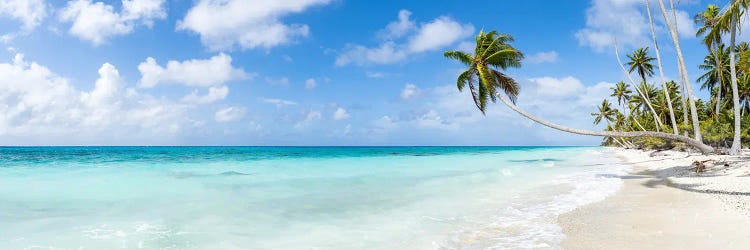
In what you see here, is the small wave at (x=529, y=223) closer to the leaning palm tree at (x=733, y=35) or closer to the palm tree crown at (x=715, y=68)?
the leaning palm tree at (x=733, y=35)

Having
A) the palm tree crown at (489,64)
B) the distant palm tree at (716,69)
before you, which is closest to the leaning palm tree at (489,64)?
the palm tree crown at (489,64)

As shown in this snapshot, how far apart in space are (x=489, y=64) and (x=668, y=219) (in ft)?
44.4

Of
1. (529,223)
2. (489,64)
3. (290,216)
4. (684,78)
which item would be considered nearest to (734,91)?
(684,78)

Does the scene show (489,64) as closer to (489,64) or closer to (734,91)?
(489,64)

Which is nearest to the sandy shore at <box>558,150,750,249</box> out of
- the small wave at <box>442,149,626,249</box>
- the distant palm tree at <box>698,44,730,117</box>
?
the small wave at <box>442,149,626,249</box>

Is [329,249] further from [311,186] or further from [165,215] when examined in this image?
[311,186]

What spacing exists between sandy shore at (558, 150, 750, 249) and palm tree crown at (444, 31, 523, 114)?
8.46 m

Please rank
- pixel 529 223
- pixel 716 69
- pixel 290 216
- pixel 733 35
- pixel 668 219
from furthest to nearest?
1. pixel 716 69
2. pixel 733 35
3. pixel 290 216
4. pixel 529 223
5. pixel 668 219

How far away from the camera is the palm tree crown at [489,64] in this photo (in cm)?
1965

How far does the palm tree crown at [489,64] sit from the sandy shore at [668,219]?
27.7 ft

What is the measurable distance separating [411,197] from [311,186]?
5283 millimetres

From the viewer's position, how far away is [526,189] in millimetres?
14281

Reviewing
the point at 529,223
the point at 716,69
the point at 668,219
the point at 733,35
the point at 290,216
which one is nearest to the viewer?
the point at 668,219

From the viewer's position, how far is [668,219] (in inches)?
304
